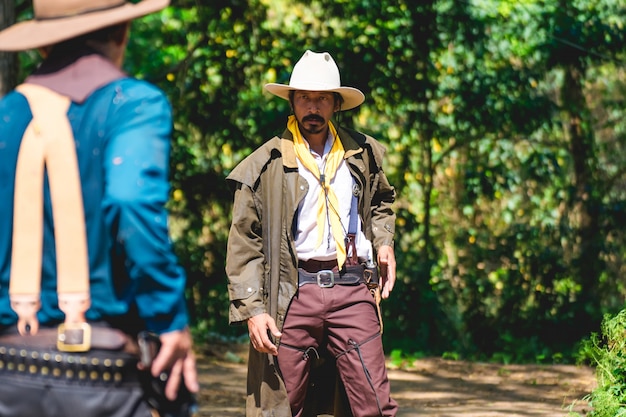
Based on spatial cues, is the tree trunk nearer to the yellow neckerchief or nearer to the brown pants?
the yellow neckerchief

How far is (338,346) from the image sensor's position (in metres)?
5.42

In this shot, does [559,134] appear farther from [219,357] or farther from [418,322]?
[219,357]

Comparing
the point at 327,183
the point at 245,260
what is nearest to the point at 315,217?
the point at 327,183

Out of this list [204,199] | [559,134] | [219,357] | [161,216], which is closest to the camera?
[161,216]

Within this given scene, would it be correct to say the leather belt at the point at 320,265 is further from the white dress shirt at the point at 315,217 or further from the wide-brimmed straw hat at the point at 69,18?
the wide-brimmed straw hat at the point at 69,18

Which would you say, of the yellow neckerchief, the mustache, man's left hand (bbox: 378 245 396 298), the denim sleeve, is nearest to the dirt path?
man's left hand (bbox: 378 245 396 298)

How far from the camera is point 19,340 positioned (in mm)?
2893

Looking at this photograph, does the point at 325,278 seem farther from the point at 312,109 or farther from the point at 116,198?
the point at 116,198

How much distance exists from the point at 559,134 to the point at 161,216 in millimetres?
12634

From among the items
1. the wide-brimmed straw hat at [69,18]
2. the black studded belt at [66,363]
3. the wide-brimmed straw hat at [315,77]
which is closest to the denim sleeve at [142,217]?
the black studded belt at [66,363]

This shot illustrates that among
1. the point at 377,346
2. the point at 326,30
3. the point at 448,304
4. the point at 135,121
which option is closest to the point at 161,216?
the point at 135,121

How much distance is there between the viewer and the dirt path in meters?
8.59

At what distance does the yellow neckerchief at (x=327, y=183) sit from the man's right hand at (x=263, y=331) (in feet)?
1.47

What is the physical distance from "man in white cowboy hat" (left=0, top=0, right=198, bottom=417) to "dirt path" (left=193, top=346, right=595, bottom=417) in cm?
547
